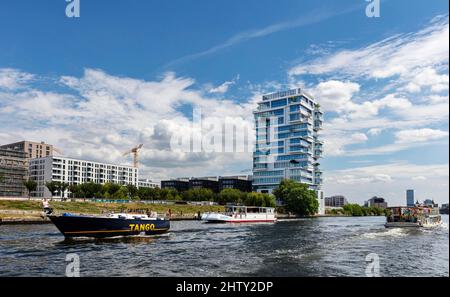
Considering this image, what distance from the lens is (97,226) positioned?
58906mm

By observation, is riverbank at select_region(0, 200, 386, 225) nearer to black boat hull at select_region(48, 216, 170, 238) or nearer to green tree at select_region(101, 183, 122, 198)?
black boat hull at select_region(48, 216, 170, 238)

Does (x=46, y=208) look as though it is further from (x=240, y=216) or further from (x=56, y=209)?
(x=240, y=216)

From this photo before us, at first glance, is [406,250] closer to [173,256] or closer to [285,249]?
[285,249]

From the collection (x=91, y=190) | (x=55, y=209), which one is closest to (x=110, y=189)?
(x=91, y=190)

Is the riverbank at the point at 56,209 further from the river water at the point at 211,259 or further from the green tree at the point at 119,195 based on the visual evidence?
the river water at the point at 211,259

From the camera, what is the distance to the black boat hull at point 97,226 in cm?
5747

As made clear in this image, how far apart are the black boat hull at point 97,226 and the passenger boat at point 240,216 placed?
6565 cm

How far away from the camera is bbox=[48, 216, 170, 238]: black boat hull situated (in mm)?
57469

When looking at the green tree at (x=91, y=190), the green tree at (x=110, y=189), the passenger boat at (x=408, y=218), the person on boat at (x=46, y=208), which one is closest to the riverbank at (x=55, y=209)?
the person on boat at (x=46, y=208)

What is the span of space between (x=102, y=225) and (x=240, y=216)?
81.9 m

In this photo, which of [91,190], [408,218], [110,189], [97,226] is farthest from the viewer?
[110,189]

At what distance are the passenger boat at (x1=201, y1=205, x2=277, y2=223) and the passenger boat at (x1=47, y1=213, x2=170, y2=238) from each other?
211 feet
